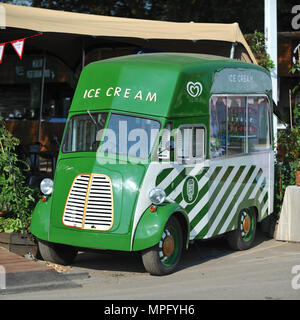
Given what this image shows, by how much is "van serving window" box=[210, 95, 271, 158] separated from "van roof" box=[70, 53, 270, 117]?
320mm

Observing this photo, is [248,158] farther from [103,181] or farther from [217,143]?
[103,181]

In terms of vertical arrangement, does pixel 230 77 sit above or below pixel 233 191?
above

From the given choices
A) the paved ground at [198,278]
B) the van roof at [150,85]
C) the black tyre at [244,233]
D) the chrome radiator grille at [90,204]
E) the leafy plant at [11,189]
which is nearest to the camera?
the paved ground at [198,278]

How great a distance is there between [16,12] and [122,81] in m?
2.65

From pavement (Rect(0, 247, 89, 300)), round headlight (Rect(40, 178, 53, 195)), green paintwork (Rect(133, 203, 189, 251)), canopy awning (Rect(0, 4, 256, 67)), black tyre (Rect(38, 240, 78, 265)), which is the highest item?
canopy awning (Rect(0, 4, 256, 67))

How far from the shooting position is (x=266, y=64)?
44.6 ft

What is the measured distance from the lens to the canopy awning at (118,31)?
10.8m

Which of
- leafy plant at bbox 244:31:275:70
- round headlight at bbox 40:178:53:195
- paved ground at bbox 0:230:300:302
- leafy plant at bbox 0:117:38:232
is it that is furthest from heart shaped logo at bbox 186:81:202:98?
leafy plant at bbox 244:31:275:70

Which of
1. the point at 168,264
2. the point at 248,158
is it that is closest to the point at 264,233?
the point at 248,158

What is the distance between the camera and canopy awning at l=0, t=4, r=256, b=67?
424 inches

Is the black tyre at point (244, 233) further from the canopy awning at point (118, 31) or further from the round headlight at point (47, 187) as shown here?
the canopy awning at point (118, 31)

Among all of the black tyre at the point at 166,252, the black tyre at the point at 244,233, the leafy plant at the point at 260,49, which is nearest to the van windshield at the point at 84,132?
the black tyre at the point at 166,252

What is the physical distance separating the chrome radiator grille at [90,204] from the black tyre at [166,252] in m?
0.62

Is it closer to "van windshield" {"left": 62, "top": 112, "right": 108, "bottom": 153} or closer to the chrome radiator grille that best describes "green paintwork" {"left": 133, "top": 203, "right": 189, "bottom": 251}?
the chrome radiator grille
